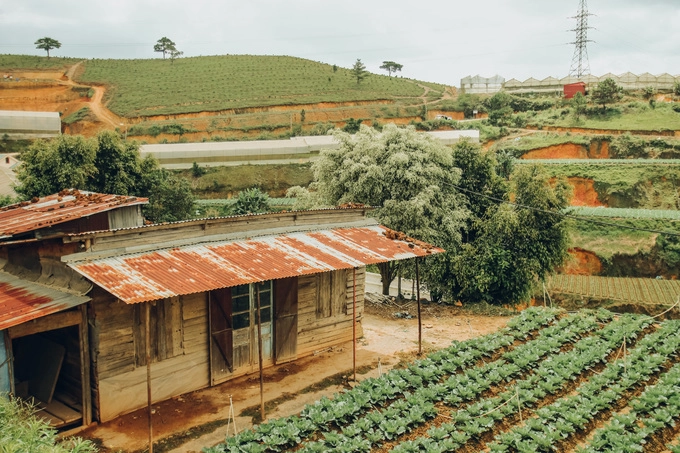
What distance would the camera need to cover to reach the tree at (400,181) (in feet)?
74.6

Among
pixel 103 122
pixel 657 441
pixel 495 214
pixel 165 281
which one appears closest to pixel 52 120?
pixel 103 122

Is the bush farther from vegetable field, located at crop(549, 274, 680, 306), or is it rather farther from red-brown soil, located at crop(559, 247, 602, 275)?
red-brown soil, located at crop(559, 247, 602, 275)

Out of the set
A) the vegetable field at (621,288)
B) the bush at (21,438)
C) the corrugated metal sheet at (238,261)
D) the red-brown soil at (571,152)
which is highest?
the red-brown soil at (571,152)

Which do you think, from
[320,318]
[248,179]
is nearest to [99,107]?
[248,179]

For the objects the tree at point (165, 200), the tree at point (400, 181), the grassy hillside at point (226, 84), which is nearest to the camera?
the tree at point (400, 181)

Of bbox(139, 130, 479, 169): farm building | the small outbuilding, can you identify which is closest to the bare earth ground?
bbox(139, 130, 479, 169): farm building

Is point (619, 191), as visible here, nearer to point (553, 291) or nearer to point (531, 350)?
point (553, 291)

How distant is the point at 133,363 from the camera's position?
12.0 m

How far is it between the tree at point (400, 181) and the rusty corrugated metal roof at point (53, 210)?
910 centimetres

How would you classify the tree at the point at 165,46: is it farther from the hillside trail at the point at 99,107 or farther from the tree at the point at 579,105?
the tree at the point at 579,105

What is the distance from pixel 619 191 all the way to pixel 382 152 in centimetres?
2773

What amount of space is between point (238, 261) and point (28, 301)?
14.4ft

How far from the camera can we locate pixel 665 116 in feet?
185

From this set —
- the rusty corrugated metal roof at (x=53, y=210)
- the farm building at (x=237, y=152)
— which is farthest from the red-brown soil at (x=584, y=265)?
the rusty corrugated metal roof at (x=53, y=210)
